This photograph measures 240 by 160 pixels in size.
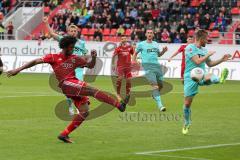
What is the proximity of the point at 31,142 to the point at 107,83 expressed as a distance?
19.1 meters

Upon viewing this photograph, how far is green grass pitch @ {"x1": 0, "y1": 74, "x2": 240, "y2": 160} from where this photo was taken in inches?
508

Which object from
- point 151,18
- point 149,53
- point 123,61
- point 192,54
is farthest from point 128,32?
point 192,54

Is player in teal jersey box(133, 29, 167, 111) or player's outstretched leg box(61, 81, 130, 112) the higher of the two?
player's outstretched leg box(61, 81, 130, 112)

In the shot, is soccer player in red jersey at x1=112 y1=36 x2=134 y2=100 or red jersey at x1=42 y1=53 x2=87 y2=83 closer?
red jersey at x1=42 y1=53 x2=87 y2=83

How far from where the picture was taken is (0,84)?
31.4m

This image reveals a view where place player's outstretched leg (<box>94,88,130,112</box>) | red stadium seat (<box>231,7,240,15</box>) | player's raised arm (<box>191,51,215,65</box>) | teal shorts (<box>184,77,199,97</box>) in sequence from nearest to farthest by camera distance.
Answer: player's outstretched leg (<box>94,88,130,112</box>), player's raised arm (<box>191,51,215,65</box>), teal shorts (<box>184,77,199,97</box>), red stadium seat (<box>231,7,240,15</box>)

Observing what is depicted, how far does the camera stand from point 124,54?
25938mm

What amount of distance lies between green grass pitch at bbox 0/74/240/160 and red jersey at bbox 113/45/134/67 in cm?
159

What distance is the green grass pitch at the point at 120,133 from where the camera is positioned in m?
12.9

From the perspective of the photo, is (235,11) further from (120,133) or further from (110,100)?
(110,100)

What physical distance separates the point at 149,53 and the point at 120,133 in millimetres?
7137

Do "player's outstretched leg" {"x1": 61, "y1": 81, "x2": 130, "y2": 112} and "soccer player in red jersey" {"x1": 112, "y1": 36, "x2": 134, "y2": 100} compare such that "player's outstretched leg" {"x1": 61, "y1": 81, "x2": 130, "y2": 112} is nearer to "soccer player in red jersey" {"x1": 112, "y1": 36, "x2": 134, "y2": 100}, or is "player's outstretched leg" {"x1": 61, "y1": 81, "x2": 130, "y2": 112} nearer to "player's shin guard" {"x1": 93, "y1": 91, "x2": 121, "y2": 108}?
"player's shin guard" {"x1": 93, "y1": 91, "x2": 121, "y2": 108}

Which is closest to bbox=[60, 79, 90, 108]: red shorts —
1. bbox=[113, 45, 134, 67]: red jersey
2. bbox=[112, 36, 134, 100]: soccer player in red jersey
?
bbox=[112, 36, 134, 100]: soccer player in red jersey

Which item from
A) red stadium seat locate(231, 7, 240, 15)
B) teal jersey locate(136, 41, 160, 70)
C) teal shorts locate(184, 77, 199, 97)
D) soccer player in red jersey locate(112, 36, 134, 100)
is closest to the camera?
teal shorts locate(184, 77, 199, 97)
